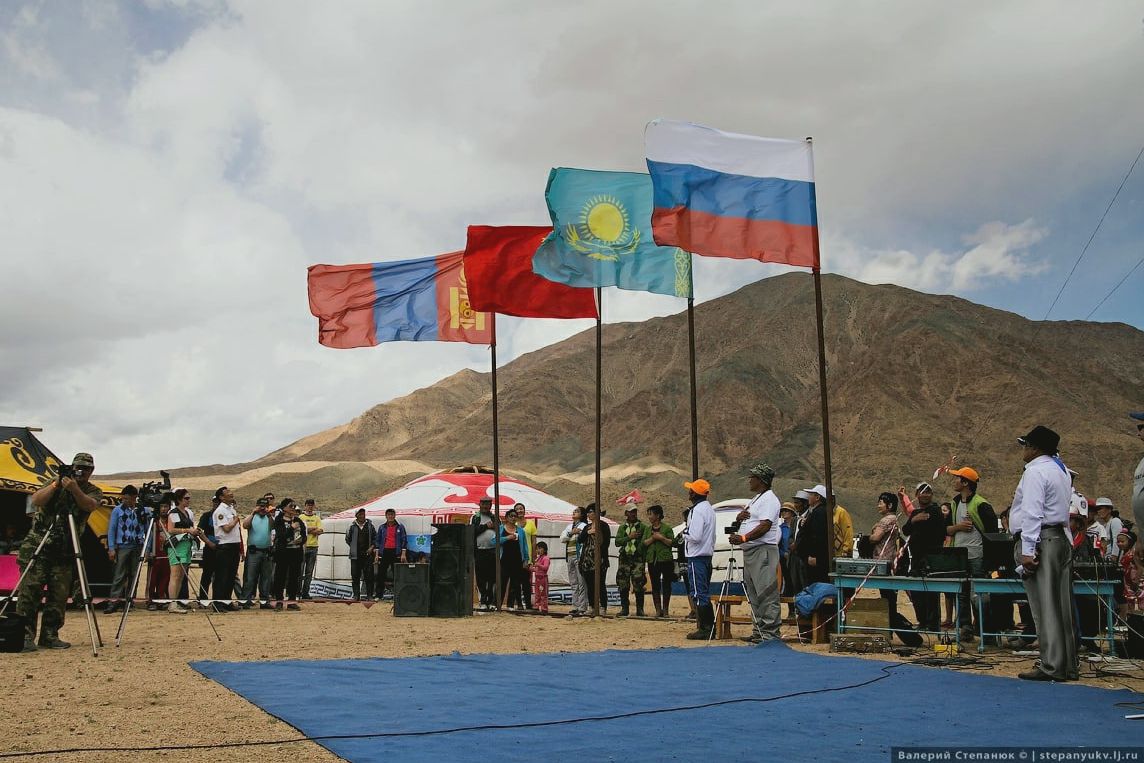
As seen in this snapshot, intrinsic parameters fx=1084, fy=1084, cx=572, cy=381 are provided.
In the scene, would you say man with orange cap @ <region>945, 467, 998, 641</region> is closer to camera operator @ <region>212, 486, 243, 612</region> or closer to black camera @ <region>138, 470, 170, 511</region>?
black camera @ <region>138, 470, 170, 511</region>

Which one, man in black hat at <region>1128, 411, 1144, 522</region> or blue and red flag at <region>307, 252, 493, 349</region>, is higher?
blue and red flag at <region>307, 252, 493, 349</region>

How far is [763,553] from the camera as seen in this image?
10.8 metres

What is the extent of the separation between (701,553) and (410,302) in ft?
25.3

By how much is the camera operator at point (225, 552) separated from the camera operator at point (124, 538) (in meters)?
1.30

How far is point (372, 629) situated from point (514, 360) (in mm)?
127131

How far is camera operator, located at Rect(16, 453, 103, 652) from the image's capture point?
9.61 m

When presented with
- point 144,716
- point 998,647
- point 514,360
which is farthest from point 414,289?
point 514,360

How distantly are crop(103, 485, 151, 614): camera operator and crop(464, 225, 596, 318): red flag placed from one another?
5501mm

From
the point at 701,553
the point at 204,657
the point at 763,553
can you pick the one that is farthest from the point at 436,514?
the point at 204,657

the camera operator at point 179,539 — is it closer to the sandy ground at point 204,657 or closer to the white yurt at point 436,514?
the sandy ground at point 204,657

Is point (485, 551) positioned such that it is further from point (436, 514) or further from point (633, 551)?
point (436, 514)

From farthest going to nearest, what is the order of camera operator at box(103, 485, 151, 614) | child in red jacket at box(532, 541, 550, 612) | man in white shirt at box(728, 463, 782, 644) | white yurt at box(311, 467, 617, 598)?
1. white yurt at box(311, 467, 617, 598)
2. child in red jacket at box(532, 541, 550, 612)
3. camera operator at box(103, 485, 151, 614)
4. man in white shirt at box(728, 463, 782, 644)

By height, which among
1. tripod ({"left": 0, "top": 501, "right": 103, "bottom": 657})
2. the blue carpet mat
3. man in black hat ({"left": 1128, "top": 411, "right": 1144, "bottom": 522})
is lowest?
the blue carpet mat

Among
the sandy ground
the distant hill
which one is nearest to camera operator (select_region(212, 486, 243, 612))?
the sandy ground
